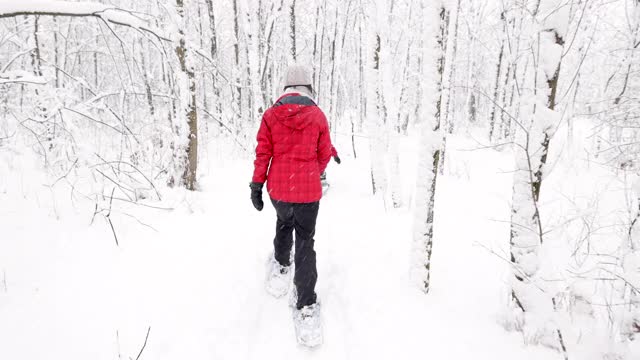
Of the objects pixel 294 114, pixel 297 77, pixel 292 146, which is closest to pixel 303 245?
pixel 292 146

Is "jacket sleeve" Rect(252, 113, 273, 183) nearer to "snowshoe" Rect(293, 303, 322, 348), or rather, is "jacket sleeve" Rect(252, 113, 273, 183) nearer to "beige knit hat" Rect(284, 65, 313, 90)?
"beige knit hat" Rect(284, 65, 313, 90)

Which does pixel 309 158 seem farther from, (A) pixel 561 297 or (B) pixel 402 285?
(A) pixel 561 297

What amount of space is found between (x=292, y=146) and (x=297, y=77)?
64cm

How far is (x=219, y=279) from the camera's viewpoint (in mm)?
3096

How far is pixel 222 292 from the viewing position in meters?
2.93

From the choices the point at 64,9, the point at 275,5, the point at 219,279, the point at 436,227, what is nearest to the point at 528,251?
the point at 436,227

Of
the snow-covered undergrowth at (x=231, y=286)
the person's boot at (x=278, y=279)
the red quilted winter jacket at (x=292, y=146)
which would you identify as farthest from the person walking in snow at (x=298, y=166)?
the snow-covered undergrowth at (x=231, y=286)

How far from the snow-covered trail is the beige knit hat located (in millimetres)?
1741

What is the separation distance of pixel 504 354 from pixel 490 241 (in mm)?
1953

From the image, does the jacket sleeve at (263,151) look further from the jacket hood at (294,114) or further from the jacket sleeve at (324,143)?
the jacket sleeve at (324,143)

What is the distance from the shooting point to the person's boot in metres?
3.01

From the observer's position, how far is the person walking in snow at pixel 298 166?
8.55 ft

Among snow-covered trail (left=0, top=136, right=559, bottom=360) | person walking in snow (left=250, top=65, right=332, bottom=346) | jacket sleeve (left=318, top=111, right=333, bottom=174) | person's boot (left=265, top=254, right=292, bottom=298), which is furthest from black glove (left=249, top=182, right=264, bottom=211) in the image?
snow-covered trail (left=0, top=136, right=559, bottom=360)

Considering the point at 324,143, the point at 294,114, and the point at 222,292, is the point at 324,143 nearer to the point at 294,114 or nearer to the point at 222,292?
the point at 294,114
